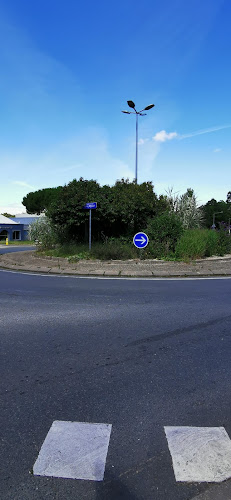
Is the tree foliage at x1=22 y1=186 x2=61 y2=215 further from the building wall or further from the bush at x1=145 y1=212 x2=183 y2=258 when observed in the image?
the bush at x1=145 y1=212 x2=183 y2=258

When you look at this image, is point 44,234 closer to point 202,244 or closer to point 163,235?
point 163,235

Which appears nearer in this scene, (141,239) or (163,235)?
(141,239)

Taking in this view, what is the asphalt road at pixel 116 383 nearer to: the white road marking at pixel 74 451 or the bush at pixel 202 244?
the white road marking at pixel 74 451

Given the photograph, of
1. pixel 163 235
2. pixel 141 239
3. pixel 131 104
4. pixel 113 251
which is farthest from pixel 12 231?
pixel 141 239

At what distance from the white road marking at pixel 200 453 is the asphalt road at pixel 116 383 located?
0.06 metres

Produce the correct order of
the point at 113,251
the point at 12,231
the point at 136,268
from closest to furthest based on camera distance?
the point at 136,268 → the point at 113,251 → the point at 12,231

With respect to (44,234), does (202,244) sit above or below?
below

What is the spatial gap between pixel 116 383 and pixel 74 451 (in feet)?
3.23

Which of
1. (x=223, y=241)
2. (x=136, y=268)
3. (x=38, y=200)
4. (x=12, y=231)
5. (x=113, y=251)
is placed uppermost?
(x=38, y=200)

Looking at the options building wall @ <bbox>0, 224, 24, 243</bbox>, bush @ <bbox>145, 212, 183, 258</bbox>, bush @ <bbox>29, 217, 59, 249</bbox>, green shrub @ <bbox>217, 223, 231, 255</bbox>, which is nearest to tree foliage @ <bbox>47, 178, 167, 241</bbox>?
bush @ <bbox>29, 217, 59, 249</bbox>

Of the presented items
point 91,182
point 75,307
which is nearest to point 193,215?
point 91,182

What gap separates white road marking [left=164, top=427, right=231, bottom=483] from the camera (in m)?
1.97

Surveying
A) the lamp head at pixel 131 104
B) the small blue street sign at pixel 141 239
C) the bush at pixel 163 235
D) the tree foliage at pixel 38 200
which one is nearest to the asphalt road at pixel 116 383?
Result: the small blue street sign at pixel 141 239

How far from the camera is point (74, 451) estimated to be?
2184 millimetres
